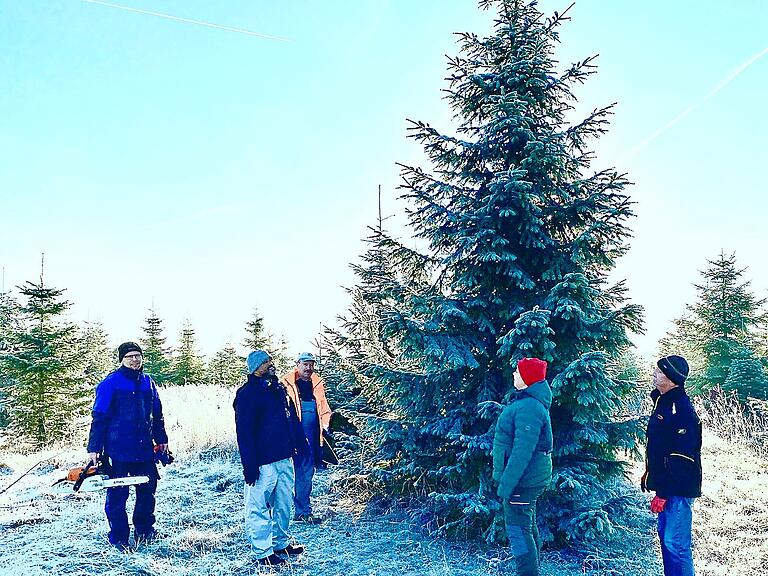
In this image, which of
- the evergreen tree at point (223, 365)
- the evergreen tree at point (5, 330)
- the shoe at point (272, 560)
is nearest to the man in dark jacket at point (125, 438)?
Answer: the shoe at point (272, 560)

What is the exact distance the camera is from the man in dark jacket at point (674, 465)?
4.39 m

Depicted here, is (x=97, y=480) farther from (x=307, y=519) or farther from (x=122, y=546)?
(x=307, y=519)

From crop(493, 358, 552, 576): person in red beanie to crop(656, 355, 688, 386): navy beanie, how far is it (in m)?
1.08

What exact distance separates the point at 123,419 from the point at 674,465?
17.4ft

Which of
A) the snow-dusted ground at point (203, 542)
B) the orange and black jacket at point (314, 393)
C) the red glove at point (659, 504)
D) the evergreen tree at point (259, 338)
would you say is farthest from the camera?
the evergreen tree at point (259, 338)

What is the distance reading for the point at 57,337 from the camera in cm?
1360

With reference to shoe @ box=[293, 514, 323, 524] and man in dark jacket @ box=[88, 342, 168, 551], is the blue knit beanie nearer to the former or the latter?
man in dark jacket @ box=[88, 342, 168, 551]

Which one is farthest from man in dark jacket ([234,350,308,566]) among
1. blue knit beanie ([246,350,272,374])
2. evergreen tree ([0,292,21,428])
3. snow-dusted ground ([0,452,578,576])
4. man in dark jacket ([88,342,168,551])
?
evergreen tree ([0,292,21,428])

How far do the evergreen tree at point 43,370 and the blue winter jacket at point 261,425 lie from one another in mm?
10402

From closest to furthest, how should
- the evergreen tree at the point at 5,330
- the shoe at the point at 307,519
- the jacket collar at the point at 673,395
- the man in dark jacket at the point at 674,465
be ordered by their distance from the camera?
1. the man in dark jacket at the point at 674,465
2. the jacket collar at the point at 673,395
3. the shoe at the point at 307,519
4. the evergreen tree at the point at 5,330

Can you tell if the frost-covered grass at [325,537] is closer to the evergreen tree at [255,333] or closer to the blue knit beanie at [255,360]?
the blue knit beanie at [255,360]

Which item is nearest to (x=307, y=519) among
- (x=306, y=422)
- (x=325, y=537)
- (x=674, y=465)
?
(x=325, y=537)

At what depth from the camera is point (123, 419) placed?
5.71 m

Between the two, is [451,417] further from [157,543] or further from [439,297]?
[157,543]
